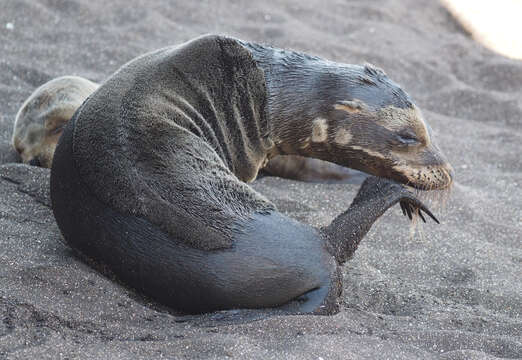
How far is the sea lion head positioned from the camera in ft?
12.0

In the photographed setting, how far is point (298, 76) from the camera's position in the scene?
3736 mm

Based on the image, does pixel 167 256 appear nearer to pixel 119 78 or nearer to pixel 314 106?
pixel 119 78

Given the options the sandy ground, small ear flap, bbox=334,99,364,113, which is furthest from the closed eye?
the sandy ground

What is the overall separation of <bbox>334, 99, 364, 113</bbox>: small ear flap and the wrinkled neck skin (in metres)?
0.03

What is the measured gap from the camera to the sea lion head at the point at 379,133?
365 centimetres

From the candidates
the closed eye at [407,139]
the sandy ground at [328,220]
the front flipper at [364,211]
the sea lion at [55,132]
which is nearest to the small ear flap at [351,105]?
the closed eye at [407,139]

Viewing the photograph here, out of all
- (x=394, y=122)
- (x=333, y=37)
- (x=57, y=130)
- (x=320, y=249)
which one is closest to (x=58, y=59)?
(x=57, y=130)

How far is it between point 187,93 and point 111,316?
3.47 feet

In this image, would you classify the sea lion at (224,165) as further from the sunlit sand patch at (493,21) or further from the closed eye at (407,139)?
the sunlit sand patch at (493,21)

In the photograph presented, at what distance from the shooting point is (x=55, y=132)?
15.3ft

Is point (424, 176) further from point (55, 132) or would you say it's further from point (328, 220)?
point (55, 132)

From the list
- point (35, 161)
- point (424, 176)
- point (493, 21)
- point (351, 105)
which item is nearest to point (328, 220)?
point (424, 176)

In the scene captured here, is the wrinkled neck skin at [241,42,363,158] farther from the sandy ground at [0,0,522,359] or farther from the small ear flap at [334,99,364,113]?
the sandy ground at [0,0,522,359]

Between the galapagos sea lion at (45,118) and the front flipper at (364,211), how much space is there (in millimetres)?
1939
